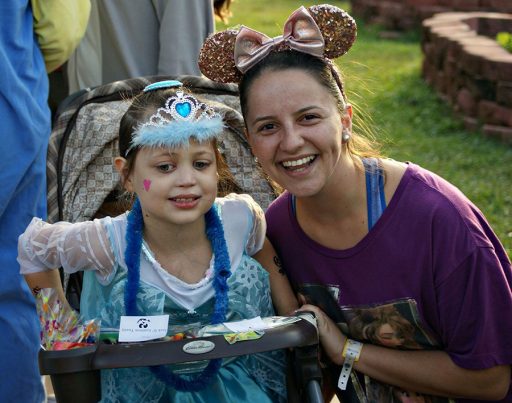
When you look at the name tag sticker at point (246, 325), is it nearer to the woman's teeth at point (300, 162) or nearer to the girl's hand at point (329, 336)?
the girl's hand at point (329, 336)

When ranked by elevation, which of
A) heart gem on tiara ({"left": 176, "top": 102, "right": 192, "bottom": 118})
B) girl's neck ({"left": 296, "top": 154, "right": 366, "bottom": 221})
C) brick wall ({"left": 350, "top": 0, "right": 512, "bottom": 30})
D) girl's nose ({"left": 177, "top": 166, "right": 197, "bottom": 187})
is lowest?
brick wall ({"left": 350, "top": 0, "right": 512, "bottom": 30})

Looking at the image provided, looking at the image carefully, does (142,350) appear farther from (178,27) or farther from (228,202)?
(178,27)

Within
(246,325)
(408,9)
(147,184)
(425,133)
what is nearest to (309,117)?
(147,184)

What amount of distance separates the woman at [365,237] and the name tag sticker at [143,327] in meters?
0.48

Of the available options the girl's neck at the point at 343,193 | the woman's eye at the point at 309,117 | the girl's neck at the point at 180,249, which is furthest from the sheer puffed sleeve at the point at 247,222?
the woman's eye at the point at 309,117

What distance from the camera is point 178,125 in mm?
2709

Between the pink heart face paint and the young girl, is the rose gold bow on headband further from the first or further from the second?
the pink heart face paint

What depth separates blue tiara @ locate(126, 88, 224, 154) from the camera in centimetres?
270

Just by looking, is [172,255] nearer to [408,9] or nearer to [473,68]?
[473,68]

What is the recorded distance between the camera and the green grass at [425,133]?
5.79 metres

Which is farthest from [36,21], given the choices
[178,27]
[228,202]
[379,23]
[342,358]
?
[379,23]

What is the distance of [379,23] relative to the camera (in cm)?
1320

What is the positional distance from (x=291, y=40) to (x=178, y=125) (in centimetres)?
43

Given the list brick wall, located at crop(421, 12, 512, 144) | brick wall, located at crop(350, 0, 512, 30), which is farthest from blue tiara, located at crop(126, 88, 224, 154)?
brick wall, located at crop(350, 0, 512, 30)
